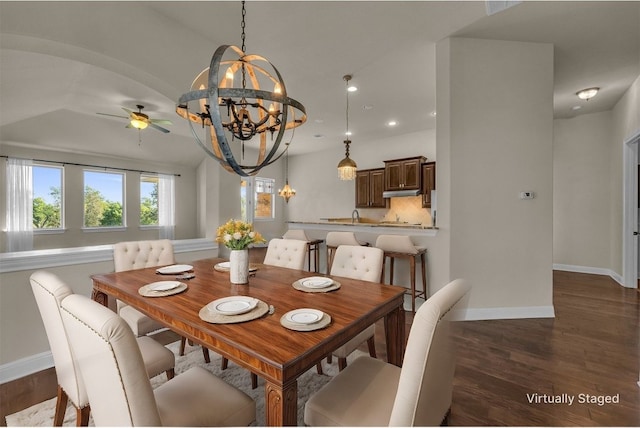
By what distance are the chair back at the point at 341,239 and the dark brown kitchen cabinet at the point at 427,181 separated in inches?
116

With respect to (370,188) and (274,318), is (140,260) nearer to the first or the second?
(274,318)

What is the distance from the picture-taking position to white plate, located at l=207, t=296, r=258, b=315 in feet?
4.24

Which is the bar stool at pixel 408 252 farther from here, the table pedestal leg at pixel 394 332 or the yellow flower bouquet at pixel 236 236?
the yellow flower bouquet at pixel 236 236

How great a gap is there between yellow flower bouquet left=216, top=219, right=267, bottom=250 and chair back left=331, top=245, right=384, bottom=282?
29.2 inches

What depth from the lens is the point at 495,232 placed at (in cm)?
315

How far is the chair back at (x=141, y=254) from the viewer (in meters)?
2.35

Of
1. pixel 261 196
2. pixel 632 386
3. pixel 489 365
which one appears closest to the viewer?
pixel 632 386

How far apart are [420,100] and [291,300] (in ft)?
14.5

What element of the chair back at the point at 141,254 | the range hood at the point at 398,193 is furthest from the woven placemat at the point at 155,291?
the range hood at the point at 398,193

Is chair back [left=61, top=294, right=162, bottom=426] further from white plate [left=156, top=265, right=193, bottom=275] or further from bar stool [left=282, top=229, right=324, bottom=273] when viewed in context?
bar stool [left=282, top=229, right=324, bottom=273]

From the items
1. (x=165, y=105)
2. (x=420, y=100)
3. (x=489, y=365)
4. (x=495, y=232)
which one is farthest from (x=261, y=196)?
(x=489, y=365)

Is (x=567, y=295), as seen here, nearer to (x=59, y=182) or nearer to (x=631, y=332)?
(x=631, y=332)

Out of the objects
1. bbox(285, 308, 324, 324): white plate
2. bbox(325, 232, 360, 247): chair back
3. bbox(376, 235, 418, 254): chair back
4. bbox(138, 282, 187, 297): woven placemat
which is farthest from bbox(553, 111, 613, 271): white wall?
bbox(138, 282, 187, 297): woven placemat

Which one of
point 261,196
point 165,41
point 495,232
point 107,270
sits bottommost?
point 107,270
